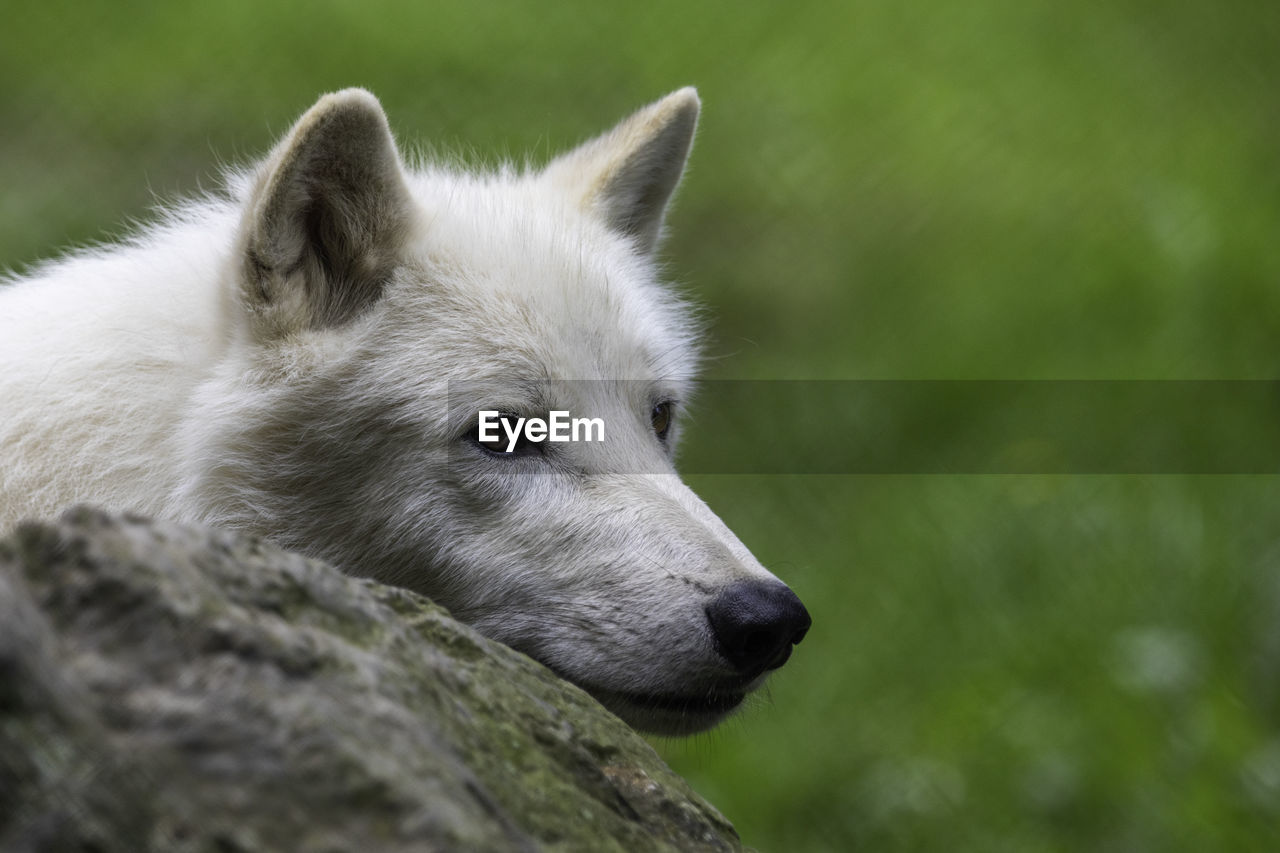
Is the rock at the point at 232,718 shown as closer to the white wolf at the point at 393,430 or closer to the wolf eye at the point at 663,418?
the white wolf at the point at 393,430

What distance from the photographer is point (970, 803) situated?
6.19 metres

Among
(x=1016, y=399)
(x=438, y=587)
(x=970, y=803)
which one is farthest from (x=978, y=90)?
(x=438, y=587)

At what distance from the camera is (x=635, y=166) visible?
15.6 feet

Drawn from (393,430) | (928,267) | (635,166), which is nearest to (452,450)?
(393,430)

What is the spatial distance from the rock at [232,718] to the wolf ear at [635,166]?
2838 millimetres

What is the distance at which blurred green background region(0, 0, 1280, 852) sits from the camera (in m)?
6.45

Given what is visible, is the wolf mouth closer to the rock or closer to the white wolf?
the white wolf

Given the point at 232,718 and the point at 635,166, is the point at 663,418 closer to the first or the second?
the point at 635,166

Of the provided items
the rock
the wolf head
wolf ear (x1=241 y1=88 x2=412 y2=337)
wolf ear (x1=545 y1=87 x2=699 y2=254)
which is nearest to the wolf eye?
the wolf head

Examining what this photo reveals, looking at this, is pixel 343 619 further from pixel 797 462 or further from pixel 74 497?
pixel 797 462

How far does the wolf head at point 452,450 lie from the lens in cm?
330

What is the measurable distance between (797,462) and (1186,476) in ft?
8.49

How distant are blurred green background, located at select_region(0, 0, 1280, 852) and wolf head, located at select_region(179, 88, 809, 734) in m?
1.42

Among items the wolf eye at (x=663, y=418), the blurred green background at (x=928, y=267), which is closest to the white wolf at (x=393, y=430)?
the wolf eye at (x=663, y=418)
